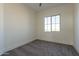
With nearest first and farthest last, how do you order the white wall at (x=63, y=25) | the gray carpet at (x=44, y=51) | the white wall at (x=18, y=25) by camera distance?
the gray carpet at (x=44, y=51), the white wall at (x=18, y=25), the white wall at (x=63, y=25)

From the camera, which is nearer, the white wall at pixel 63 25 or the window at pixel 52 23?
the white wall at pixel 63 25

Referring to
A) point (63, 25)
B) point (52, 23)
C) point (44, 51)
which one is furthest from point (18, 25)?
point (63, 25)

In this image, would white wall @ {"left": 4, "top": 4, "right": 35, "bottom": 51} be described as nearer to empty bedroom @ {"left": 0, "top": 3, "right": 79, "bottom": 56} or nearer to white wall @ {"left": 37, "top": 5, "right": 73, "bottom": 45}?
empty bedroom @ {"left": 0, "top": 3, "right": 79, "bottom": 56}

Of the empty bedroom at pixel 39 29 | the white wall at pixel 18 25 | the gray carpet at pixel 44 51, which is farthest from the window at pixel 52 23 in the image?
the gray carpet at pixel 44 51

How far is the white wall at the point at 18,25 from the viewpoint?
11.7 feet

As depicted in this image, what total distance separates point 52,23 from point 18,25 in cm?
229

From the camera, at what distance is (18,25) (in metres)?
4.33

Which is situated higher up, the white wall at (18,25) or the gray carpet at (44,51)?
the white wall at (18,25)

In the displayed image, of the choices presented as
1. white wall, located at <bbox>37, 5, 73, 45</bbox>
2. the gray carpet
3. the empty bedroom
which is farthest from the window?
the gray carpet

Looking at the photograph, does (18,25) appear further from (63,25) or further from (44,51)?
(63,25)

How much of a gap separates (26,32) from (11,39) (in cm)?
139

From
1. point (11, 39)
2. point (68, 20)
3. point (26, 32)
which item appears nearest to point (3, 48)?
point (11, 39)

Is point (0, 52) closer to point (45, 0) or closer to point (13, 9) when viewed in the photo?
point (13, 9)

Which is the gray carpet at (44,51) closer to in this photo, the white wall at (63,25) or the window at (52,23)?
the white wall at (63,25)
